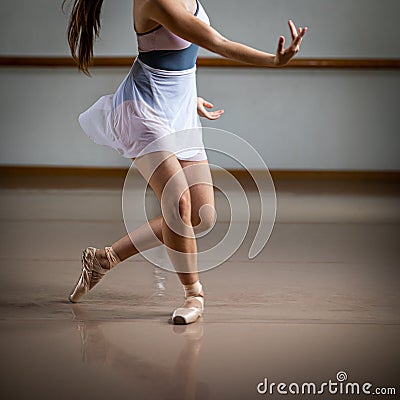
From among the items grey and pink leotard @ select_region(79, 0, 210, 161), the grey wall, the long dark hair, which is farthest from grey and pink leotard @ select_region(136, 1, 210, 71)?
the grey wall

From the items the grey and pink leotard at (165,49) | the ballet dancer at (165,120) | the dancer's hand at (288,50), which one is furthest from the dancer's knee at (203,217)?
the dancer's hand at (288,50)

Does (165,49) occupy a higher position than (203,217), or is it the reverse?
Result: (165,49)

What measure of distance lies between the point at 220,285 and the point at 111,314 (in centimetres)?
58

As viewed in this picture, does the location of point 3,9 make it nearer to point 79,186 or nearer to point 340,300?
point 79,186

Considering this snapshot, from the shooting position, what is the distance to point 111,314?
2656 mm

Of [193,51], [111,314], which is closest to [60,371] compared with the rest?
[111,314]

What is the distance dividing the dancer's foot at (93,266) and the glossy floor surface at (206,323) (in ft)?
0.23

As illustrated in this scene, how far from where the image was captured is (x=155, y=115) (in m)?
2.54

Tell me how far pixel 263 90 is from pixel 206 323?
416cm

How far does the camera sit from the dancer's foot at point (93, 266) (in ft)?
9.01

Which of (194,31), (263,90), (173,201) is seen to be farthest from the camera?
(263,90)

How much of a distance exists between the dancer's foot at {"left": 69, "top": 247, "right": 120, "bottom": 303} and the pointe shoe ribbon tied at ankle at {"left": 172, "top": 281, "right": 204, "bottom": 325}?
0.91 feet

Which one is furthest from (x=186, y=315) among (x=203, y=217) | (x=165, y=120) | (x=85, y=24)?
(x=85, y=24)

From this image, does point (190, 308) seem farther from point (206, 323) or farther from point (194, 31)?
point (194, 31)
